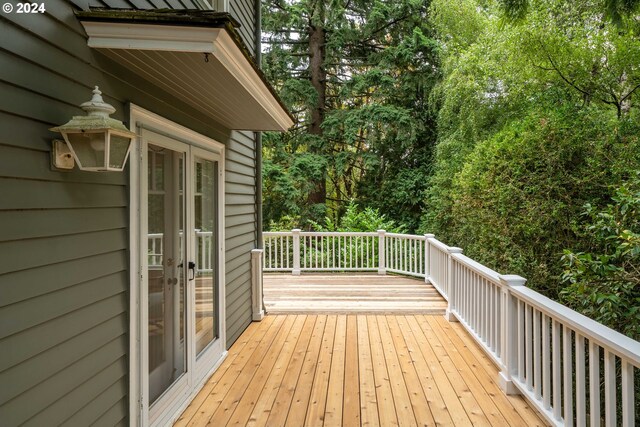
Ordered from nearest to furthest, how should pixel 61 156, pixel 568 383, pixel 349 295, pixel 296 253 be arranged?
1. pixel 61 156
2. pixel 568 383
3. pixel 349 295
4. pixel 296 253

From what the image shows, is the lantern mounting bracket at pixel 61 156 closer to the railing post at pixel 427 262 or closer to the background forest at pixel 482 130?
the background forest at pixel 482 130

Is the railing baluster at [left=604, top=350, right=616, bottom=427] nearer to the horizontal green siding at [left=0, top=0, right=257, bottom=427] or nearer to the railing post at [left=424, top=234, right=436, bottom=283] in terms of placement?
the horizontal green siding at [left=0, top=0, right=257, bottom=427]

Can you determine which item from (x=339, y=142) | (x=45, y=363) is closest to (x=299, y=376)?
(x=45, y=363)

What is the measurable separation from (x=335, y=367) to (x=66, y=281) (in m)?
2.57

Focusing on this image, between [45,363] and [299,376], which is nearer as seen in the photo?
[45,363]

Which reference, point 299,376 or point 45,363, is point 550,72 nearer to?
point 299,376

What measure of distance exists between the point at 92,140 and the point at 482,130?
25.1ft

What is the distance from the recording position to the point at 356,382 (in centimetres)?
327

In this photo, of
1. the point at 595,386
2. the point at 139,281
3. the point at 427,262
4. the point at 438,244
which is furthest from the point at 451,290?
the point at 139,281

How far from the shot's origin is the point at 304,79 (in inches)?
428

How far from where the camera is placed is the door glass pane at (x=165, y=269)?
2506mm

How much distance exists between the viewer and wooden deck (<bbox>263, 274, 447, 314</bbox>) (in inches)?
215

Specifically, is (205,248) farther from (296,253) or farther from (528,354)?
(296,253)

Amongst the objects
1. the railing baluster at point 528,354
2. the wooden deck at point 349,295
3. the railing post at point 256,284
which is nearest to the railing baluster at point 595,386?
the railing baluster at point 528,354
